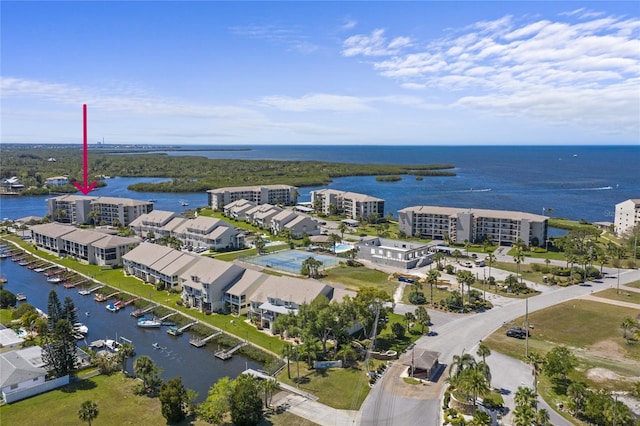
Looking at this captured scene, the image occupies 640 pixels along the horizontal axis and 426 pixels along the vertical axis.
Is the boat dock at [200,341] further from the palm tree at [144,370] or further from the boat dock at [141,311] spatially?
the boat dock at [141,311]

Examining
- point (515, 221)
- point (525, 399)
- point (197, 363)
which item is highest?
point (515, 221)

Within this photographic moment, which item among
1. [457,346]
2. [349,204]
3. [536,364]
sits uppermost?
[349,204]

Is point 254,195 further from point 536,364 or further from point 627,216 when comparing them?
point 536,364

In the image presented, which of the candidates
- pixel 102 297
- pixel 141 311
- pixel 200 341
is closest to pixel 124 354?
pixel 200 341

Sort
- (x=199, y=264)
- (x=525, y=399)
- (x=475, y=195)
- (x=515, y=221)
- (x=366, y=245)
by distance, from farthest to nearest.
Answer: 1. (x=475, y=195)
2. (x=515, y=221)
3. (x=366, y=245)
4. (x=199, y=264)
5. (x=525, y=399)

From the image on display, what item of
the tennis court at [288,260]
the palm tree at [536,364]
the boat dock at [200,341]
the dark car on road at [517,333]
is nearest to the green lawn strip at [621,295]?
the dark car on road at [517,333]

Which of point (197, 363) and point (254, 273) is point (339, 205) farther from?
point (197, 363)

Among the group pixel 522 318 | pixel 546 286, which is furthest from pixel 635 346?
pixel 546 286
